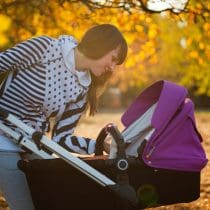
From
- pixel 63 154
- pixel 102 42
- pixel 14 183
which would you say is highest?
pixel 102 42

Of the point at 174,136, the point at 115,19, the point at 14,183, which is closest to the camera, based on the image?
the point at 174,136

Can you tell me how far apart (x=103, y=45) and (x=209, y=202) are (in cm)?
341

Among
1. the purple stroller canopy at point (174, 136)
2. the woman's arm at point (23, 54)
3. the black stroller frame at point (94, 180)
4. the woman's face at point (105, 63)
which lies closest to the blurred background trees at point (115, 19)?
the woman's face at point (105, 63)

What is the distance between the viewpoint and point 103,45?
4035 millimetres

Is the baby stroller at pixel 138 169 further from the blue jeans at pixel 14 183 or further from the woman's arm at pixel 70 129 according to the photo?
the woman's arm at pixel 70 129

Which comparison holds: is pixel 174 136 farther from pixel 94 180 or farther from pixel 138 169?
pixel 94 180

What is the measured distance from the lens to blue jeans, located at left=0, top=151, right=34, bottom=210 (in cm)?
393

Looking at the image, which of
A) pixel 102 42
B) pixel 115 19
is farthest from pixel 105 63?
pixel 115 19

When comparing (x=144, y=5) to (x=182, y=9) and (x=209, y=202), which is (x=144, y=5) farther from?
(x=209, y=202)

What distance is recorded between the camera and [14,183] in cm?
395

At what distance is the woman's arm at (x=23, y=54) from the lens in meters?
3.94

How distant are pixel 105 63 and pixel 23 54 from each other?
47cm

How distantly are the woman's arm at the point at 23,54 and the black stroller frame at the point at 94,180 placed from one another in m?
0.30

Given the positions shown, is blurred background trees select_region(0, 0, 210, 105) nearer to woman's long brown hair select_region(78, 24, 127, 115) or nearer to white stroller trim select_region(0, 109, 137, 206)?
woman's long brown hair select_region(78, 24, 127, 115)
